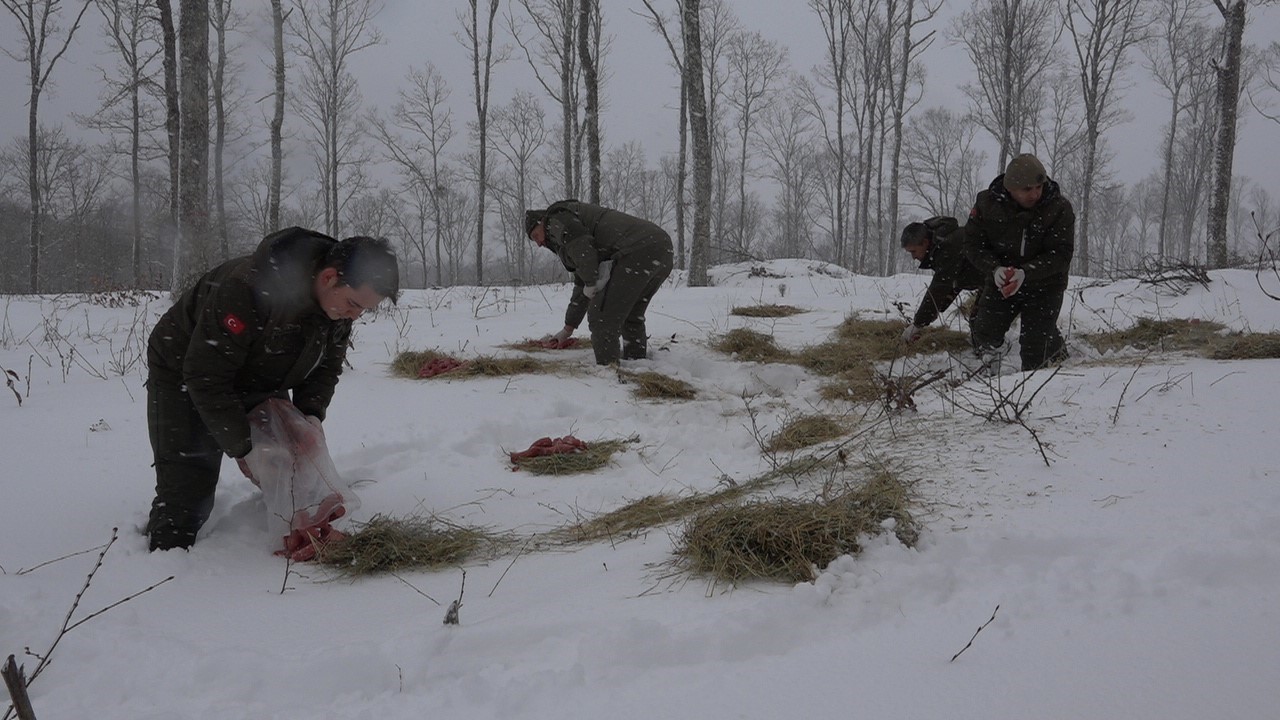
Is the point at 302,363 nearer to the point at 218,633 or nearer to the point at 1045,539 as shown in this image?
the point at 218,633

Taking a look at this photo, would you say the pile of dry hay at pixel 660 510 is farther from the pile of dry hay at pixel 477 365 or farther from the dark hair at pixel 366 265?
the pile of dry hay at pixel 477 365

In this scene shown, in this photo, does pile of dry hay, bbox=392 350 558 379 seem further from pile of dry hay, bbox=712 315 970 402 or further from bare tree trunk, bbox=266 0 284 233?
bare tree trunk, bbox=266 0 284 233

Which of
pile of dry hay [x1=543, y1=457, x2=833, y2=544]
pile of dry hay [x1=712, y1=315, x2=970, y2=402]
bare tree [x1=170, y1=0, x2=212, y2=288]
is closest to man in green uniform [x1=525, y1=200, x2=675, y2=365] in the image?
pile of dry hay [x1=712, y1=315, x2=970, y2=402]

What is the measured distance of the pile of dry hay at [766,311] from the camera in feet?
23.9

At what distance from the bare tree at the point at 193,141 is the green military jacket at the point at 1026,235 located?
310 inches

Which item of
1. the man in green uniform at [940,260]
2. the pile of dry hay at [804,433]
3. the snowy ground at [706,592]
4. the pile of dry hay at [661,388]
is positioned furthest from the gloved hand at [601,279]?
the man in green uniform at [940,260]

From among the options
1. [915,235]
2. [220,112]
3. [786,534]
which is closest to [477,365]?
[786,534]

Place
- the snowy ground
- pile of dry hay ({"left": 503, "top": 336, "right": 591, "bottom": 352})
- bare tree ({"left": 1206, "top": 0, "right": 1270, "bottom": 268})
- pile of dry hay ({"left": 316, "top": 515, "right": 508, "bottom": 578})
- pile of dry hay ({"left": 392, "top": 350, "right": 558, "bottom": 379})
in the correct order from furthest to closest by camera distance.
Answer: bare tree ({"left": 1206, "top": 0, "right": 1270, "bottom": 268}), pile of dry hay ({"left": 503, "top": 336, "right": 591, "bottom": 352}), pile of dry hay ({"left": 392, "top": 350, "right": 558, "bottom": 379}), pile of dry hay ({"left": 316, "top": 515, "right": 508, "bottom": 578}), the snowy ground

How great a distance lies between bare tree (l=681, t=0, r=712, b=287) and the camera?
Result: 9562mm

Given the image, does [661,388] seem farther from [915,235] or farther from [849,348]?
[915,235]

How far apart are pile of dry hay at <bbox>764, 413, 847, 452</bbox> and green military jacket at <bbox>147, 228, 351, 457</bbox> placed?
215cm

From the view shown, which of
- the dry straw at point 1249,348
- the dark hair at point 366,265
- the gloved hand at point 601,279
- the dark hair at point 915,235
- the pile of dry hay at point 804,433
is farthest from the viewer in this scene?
the dark hair at point 915,235

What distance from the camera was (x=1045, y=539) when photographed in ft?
5.79

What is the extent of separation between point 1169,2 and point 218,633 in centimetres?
2973
